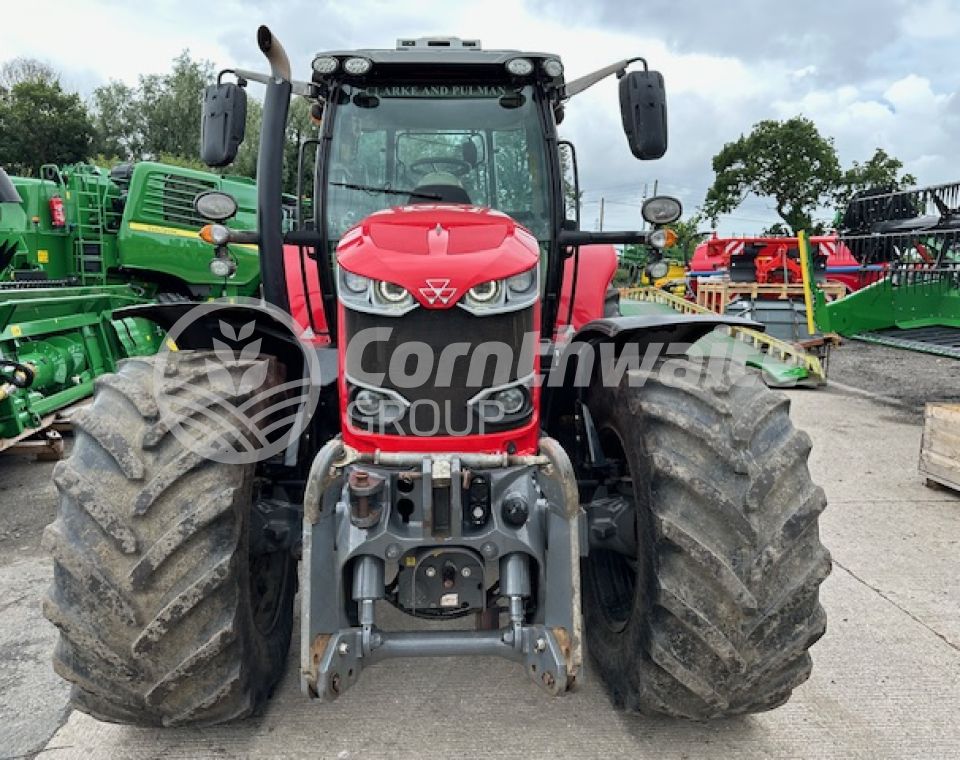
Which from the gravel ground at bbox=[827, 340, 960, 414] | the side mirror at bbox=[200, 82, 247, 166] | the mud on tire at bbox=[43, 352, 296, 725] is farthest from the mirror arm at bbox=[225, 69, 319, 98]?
the gravel ground at bbox=[827, 340, 960, 414]

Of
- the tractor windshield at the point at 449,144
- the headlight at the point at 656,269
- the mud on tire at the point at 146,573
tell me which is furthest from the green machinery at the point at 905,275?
the mud on tire at the point at 146,573

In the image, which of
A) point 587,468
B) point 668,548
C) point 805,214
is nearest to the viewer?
point 668,548

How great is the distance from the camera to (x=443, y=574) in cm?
236

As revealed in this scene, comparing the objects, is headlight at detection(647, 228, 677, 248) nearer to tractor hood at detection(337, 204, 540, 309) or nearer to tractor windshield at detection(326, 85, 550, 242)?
tractor windshield at detection(326, 85, 550, 242)

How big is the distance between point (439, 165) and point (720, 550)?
2.05 metres

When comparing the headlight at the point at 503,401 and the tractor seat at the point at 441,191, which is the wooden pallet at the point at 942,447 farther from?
the headlight at the point at 503,401

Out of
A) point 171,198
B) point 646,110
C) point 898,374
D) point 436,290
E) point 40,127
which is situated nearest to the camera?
point 436,290

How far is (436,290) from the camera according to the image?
234cm

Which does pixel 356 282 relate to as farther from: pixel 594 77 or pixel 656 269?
pixel 656 269

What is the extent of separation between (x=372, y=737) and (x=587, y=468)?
1.23 m

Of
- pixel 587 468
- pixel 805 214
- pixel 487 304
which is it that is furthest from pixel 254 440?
pixel 805 214

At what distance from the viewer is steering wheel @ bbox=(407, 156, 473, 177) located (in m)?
3.42

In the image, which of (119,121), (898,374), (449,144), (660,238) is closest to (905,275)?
(898,374)

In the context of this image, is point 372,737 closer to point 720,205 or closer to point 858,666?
point 858,666
